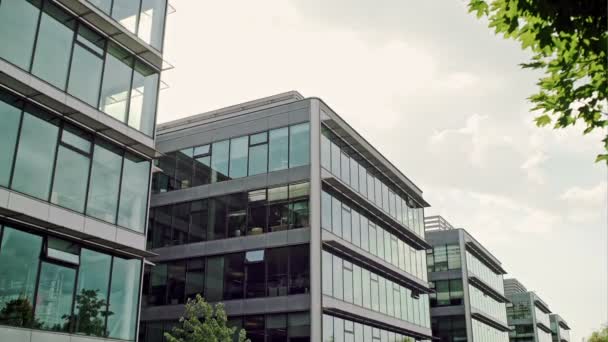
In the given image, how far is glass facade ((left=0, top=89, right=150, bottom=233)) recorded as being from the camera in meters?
19.6

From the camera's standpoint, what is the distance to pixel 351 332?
3809cm

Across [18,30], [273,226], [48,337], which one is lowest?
[48,337]

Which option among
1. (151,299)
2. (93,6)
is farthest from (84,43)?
(151,299)

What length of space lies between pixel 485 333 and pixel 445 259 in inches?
377

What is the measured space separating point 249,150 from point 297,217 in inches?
223

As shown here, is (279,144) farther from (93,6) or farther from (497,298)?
(497,298)

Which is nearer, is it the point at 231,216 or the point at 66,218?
the point at 66,218

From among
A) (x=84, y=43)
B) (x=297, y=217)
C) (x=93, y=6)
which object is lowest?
(x=297, y=217)

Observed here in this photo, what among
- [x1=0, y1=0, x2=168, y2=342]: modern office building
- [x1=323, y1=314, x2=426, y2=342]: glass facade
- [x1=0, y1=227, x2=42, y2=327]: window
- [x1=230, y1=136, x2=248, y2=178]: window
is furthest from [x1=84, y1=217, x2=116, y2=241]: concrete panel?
[x1=230, y1=136, x2=248, y2=178]: window

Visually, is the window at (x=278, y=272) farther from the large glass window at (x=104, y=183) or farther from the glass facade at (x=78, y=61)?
the large glass window at (x=104, y=183)

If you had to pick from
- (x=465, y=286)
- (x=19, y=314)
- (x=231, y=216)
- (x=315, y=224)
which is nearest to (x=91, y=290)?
(x=19, y=314)

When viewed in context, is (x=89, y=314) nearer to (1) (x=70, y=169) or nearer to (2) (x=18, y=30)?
(1) (x=70, y=169)

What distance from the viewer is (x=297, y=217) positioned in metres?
36.1

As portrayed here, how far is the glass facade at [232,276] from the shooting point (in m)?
35.2
